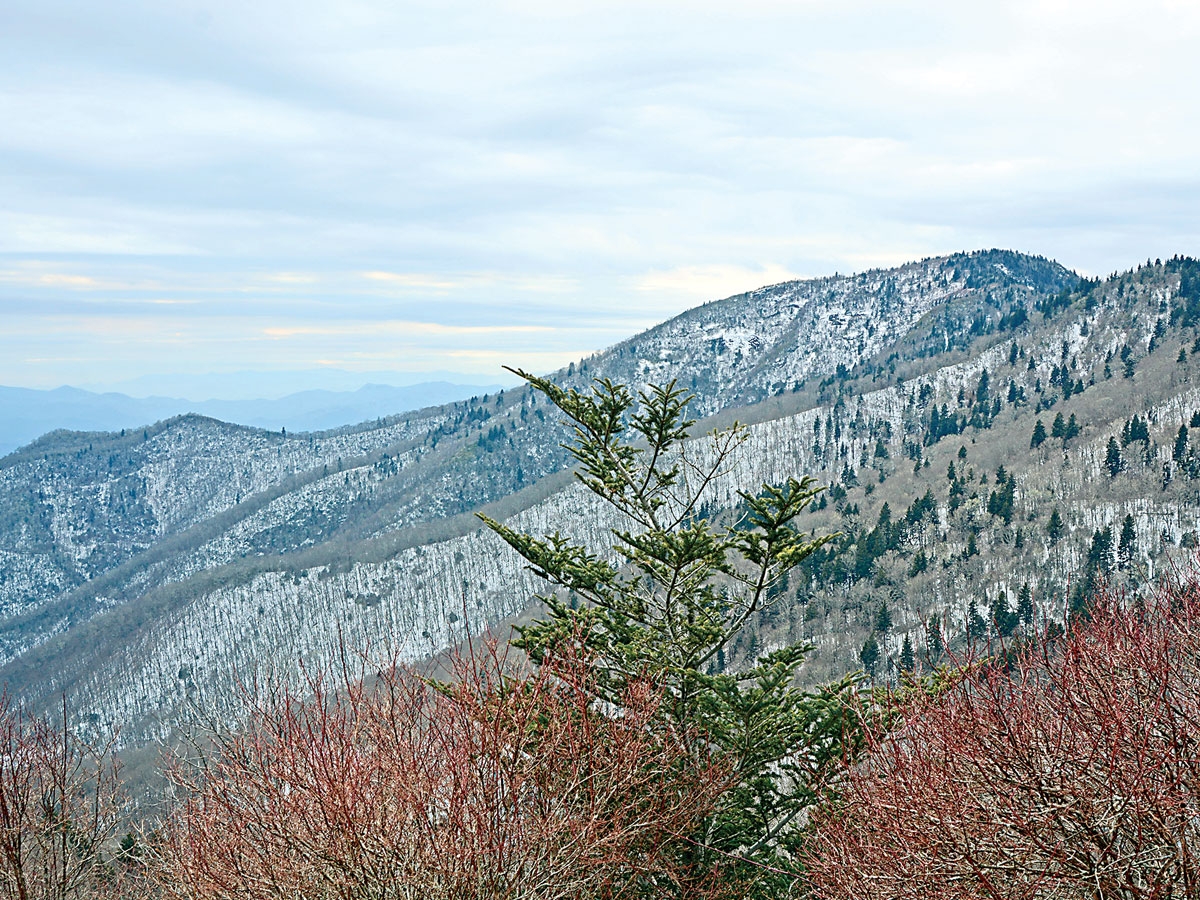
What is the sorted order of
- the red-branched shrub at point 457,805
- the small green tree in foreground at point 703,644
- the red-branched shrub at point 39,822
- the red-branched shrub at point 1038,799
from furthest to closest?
1. the red-branched shrub at point 39,822
2. the small green tree in foreground at point 703,644
3. the red-branched shrub at point 457,805
4. the red-branched shrub at point 1038,799

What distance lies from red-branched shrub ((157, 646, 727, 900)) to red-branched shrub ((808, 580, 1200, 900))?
312 centimetres

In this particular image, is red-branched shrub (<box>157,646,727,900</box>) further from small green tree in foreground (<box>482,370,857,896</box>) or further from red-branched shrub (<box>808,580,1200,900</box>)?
red-branched shrub (<box>808,580,1200,900</box>)

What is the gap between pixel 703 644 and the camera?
15320 millimetres

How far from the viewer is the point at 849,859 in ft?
38.1

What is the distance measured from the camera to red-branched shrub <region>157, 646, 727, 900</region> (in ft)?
34.4

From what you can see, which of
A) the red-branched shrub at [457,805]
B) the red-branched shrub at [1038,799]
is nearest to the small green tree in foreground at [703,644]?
the red-branched shrub at [457,805]

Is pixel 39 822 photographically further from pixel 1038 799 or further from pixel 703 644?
pixel 1038 799

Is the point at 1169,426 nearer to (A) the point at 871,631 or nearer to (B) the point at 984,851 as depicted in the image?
(A) the point at 871,631

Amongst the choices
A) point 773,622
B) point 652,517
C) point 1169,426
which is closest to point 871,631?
point 773,622

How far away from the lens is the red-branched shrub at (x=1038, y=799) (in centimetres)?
959

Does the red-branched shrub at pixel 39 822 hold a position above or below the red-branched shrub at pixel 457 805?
below

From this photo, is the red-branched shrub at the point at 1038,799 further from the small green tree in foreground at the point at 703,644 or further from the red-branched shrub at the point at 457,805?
the red-branched shrub at the point at 457,805

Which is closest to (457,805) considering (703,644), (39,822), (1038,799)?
(703,644)

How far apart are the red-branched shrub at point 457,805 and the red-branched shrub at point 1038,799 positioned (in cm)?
312
